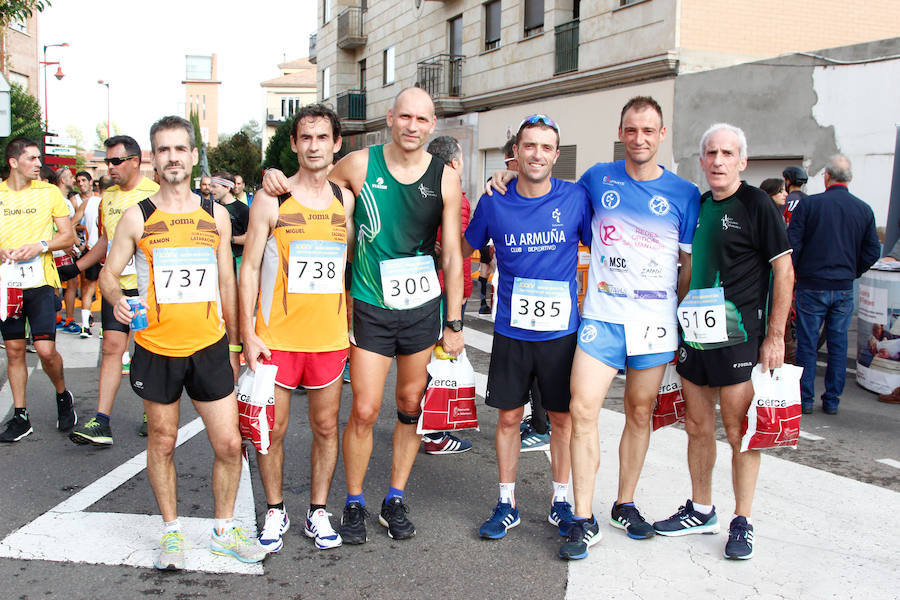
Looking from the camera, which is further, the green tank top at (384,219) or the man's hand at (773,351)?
the green tank top at (384,219)

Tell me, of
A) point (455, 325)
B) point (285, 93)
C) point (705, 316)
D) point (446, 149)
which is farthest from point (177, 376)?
point (285, 93)

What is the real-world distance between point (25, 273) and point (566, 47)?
1554cm

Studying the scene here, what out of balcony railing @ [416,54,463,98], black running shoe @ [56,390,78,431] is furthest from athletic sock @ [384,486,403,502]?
balcony railing @ [416,54,463,98]

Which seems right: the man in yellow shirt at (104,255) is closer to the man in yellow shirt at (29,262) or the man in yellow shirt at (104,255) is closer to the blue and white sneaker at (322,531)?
the man in yellow shirt at (29,262)

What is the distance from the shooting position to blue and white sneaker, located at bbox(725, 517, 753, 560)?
369 centimetres

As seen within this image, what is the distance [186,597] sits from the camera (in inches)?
130

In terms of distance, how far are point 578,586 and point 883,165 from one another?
35.7 feet

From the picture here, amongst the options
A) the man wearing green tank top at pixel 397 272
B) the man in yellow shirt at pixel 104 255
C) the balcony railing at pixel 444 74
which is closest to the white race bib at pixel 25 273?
the man in yellow shirt at pixel 104 255

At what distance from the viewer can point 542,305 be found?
387 cm

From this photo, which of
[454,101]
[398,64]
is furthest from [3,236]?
[398,64]

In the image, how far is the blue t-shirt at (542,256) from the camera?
3.87 meters

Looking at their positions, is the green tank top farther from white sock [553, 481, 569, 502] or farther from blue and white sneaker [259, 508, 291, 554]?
white sock [553, 481, 569, 502]

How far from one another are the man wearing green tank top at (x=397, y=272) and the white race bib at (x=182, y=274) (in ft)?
1.80

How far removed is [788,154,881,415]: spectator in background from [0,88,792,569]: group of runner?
3.30m
